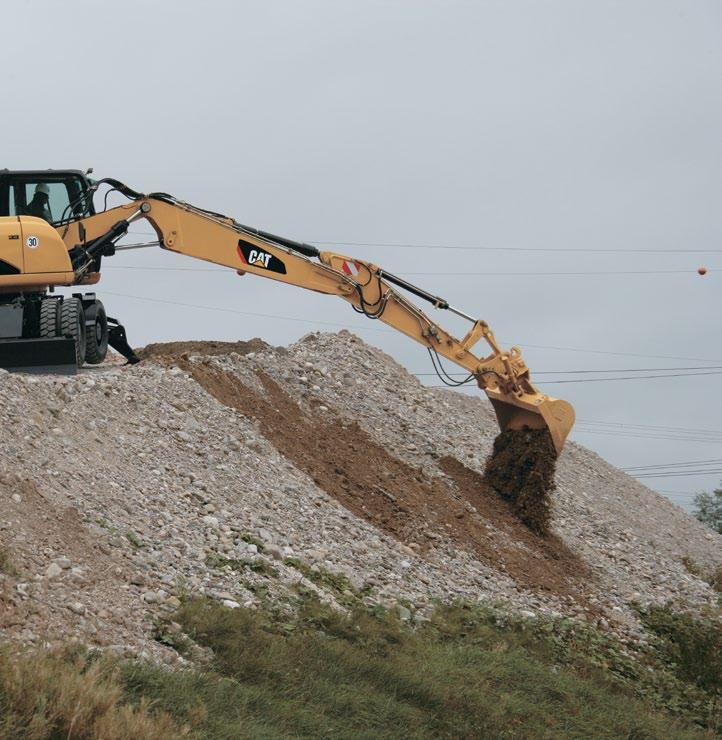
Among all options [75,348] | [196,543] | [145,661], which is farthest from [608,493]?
[145,661]

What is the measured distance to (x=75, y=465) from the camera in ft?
43.5

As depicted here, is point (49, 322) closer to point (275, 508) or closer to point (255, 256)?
point (255, 256)

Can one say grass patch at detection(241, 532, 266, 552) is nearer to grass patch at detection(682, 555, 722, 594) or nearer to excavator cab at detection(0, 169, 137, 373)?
excavator cab at detection(0, 169, 137, 373)

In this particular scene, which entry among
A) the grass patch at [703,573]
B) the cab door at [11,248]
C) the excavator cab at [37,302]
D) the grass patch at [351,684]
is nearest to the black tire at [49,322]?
the excavator cab at [37,302]

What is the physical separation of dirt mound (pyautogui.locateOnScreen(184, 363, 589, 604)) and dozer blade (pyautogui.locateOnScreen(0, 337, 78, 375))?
2134 mm

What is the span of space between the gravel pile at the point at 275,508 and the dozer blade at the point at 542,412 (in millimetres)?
1352

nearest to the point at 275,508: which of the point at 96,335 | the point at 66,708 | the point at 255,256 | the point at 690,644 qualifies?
the point at 255,256

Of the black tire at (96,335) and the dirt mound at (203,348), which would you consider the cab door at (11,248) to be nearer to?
the black tire at (96,335)

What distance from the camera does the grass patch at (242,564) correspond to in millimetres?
12250

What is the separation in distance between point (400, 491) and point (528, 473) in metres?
2.39

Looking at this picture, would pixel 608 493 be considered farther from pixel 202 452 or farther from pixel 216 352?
pixel 202 452

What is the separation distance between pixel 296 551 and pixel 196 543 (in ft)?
4.96

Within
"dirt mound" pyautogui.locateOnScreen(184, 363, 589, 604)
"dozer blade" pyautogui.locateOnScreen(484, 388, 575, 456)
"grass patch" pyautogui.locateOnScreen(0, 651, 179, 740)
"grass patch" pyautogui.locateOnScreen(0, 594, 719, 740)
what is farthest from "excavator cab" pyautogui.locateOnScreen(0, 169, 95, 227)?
"grass patch" pyautogui.locateOnScreen(0, 651, 179, 740)

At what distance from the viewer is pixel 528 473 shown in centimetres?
1900
